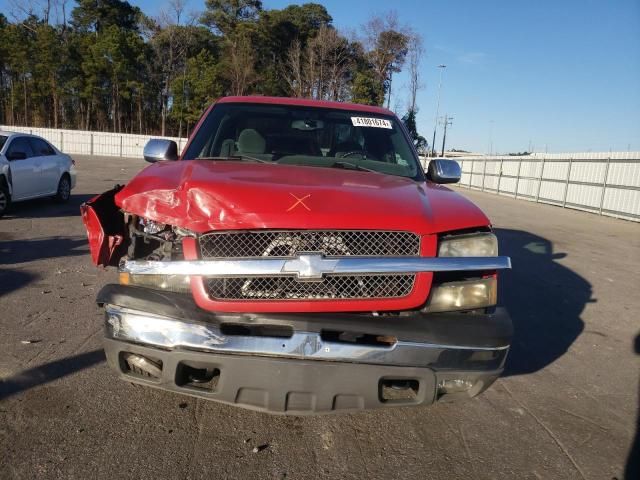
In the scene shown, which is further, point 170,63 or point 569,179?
point 170,63

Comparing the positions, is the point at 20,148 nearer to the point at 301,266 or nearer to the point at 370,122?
the point at 370,122

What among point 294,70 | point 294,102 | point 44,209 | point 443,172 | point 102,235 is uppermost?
point 294,70

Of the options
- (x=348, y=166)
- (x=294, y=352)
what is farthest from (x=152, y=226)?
(x=348, y=166)

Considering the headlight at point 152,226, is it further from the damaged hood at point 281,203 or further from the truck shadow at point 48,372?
the truck shadow at point 48,372

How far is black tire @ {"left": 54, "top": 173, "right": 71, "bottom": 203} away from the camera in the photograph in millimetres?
11339

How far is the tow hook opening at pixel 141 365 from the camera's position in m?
2.37

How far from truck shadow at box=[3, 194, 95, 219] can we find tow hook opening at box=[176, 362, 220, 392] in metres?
8.59

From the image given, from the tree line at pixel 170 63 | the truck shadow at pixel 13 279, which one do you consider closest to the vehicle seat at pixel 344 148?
the truck shadow at pixel 13 279

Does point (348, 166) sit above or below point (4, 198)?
above

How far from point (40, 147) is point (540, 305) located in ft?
33.7

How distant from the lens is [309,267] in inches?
87.7

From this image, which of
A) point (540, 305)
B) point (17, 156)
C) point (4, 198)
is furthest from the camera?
point (17, 156)

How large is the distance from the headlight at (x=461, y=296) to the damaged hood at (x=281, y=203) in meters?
0.29

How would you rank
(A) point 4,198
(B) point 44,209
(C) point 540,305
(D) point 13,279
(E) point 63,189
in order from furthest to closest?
(E) point 63,189, (B) point 44,209, (A) point 4,198, (C) point 540,305, (D) point 13,279
